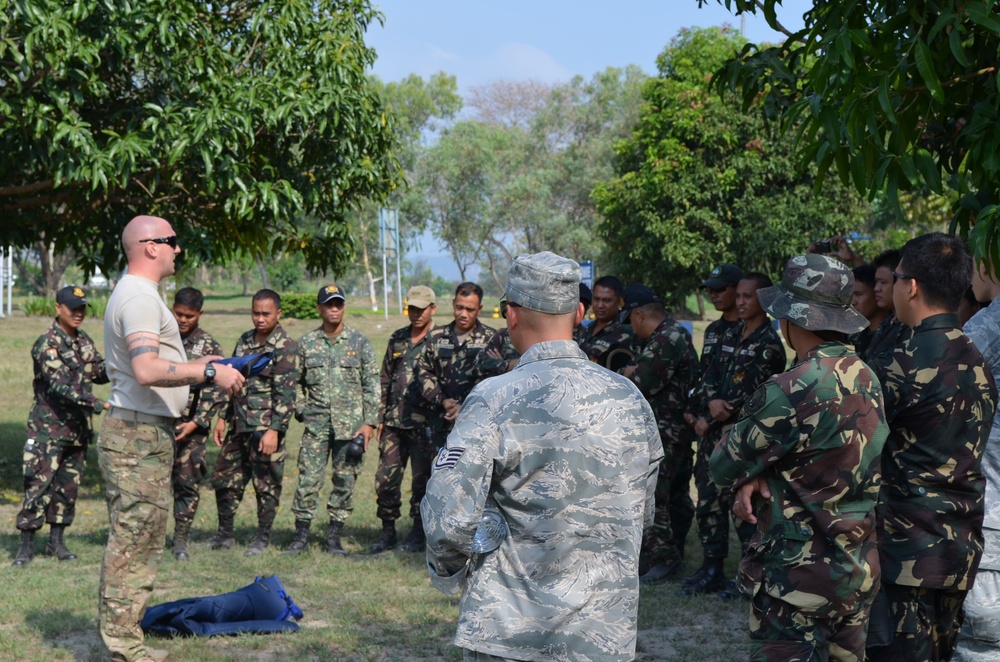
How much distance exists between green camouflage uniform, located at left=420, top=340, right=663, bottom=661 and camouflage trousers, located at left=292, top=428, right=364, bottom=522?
5598 millimetres

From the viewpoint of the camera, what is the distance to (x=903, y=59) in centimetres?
417

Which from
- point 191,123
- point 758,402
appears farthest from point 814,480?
point 191,123

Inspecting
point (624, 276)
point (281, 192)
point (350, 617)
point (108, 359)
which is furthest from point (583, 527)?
point (624, 276)

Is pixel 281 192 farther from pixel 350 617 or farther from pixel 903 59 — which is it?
pixel 903 59

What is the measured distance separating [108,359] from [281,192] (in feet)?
15.4

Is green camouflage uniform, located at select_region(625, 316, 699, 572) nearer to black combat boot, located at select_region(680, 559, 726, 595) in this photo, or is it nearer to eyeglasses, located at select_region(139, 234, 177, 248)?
black combat boot, located at select_region(680, 559, 726, 595)

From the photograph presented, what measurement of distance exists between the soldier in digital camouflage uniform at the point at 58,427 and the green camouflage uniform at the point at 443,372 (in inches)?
101

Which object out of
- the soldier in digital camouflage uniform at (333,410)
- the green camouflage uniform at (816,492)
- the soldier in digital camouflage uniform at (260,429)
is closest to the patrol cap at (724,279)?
the soldier in digital camouflage uniform at (333,410)

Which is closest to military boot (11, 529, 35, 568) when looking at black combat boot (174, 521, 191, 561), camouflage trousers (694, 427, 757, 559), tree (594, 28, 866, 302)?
black combat boot (174, 521, 191, 561)

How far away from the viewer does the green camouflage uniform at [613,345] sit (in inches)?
309

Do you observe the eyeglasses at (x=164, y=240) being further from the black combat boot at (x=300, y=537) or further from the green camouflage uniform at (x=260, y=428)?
the black combat boot at (x=300, y=537)

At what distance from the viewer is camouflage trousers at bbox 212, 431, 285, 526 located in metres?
8.42

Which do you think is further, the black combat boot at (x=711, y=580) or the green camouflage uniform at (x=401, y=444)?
the green camouflage uniform at (x=401, y=444)

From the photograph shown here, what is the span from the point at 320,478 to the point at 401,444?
30.1 inches
